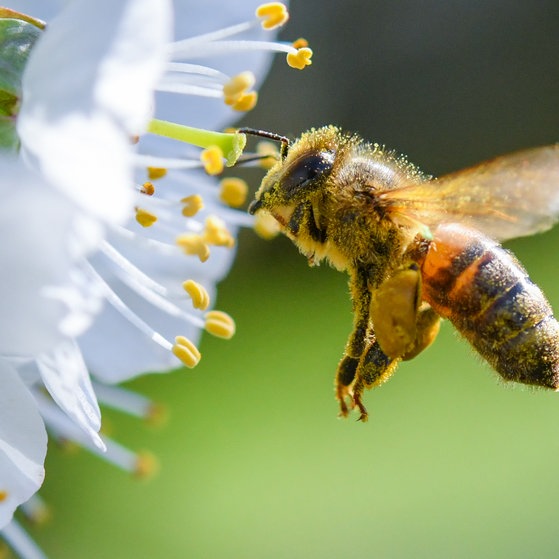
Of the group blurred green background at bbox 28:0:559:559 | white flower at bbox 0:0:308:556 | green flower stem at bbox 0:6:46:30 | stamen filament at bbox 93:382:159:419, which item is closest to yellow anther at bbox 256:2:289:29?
white flower at bbox 0:0:308:556

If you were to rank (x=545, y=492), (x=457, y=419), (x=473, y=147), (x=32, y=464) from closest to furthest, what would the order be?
(x=32, y=464) → (x=545, y=492) → (x=457, y=419) → (x=473, y=147)

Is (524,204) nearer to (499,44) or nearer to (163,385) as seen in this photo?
(163,385)

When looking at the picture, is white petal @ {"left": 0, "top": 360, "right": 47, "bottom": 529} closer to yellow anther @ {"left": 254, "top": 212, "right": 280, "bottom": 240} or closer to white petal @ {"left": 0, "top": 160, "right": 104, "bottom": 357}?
white petal @ {"left": 0, "top": 160, "right": 104, "bottom": 357}

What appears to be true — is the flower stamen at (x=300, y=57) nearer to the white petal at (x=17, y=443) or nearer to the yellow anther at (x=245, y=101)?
the yellow anther at (x=245, y=101)

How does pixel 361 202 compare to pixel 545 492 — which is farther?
pixel 545 492

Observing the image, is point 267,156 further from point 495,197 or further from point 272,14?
point 495,197

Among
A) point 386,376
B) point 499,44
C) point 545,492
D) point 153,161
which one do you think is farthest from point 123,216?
point 499,44

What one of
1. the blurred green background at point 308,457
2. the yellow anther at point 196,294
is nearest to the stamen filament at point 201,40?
the yellow anther at point 196,294

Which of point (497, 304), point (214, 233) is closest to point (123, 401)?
point (214, 233)
